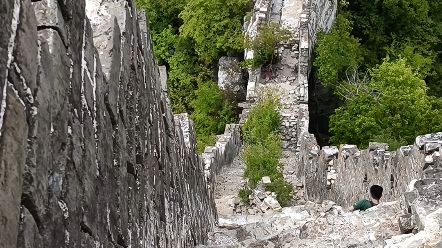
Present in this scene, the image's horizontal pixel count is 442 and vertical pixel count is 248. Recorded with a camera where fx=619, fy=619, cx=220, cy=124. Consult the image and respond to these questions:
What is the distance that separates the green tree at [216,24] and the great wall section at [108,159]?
468 inches

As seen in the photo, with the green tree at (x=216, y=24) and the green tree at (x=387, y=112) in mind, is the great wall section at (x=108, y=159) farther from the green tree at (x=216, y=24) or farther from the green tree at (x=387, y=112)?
the green tree at (x=216, y=24)

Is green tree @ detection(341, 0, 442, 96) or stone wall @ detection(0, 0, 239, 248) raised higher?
green tree @ detection(341, 0, 442, 96)

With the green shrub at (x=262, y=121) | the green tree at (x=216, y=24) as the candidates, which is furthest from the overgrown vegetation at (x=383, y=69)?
the green tree at (x=216, y=24)

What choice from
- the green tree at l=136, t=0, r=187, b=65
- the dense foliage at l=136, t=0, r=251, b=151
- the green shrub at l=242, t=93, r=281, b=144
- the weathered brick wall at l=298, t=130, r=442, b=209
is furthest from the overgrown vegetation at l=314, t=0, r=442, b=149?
the green tree at l=136, t=0, r=187, b=65

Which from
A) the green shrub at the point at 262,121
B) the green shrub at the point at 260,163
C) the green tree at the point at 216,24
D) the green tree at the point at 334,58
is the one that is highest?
the green tree at the point at 216,24

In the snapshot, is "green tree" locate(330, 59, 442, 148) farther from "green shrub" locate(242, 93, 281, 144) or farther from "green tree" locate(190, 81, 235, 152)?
"green tree" locate(190, 81, 235, 152)

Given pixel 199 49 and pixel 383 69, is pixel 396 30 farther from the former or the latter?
pixel 199 49

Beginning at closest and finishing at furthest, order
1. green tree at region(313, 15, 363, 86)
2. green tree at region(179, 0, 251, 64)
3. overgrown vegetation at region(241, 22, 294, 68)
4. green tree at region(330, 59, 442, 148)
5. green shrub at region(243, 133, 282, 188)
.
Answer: green shrub at region(243, 133, 282, 188), green tree at region(330, 59, 442, 148), overgrown vegetation at region(241, 22, 294, 68), green tree at region(313, 15, 363, 86), green tree at region(179, 0, 251, 64)

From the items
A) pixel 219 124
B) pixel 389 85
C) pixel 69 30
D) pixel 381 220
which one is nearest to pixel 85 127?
pixel 69 30

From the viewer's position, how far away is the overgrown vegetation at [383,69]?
14539mm

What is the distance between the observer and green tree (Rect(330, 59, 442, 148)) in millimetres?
14352

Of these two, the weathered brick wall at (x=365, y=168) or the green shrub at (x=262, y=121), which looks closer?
the weathered brick wall at (x=365, y=168)

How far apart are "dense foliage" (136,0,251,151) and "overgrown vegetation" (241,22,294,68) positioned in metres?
1.11

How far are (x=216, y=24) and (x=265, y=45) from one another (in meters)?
2.64
